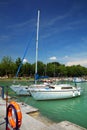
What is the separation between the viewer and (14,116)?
7.28 meters

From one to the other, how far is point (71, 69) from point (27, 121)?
381 feet

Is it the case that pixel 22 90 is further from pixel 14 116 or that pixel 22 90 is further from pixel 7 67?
pixel 7 67

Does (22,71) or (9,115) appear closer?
(9,115)

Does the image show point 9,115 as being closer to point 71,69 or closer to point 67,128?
point 67,128

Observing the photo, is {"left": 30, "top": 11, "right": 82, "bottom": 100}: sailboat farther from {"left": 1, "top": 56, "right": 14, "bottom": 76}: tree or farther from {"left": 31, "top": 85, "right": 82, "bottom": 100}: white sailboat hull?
{"left": 1, "top": 56, "right": 14, "bottom": 76}: tree

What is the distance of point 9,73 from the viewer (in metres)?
90.2

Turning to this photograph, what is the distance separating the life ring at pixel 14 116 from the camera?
7.07 m

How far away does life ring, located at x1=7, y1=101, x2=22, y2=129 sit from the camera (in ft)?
23.2

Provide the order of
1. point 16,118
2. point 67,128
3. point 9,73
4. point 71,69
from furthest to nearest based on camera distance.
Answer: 1. point 71,69
2. point 9,73
3. point 67,128
4. point 16,118

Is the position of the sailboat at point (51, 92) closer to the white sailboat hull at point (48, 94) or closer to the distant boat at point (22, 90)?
the white sailboat hull at point (48, 94)

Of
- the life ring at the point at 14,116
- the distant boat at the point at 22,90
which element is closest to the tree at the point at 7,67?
the distant boat at the point at 22,90

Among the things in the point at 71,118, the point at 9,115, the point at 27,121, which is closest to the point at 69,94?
the point at 71,118

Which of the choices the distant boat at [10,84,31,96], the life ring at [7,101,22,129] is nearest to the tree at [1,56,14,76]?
the distant boat at [10,84,31,96]

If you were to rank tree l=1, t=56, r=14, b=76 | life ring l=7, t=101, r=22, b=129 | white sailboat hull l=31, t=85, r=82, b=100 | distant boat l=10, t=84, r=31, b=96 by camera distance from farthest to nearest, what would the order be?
tree l=1, t=56, r=14, b=76 → distant boat l=10, t=84, r=31, b=96 → white sailboat hull l=31, t=85, r=82, b=100 → life ring l=7, t=101, r=22, b=129
